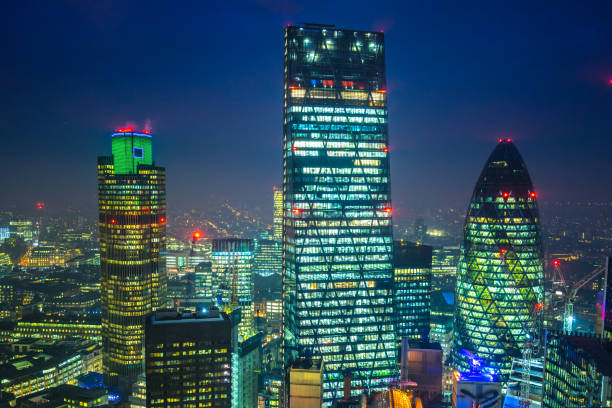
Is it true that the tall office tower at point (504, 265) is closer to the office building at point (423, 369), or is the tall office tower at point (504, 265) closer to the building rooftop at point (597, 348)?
the office building at point (423, 369)

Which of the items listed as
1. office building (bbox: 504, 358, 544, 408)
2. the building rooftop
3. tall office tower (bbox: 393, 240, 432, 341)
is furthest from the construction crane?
the building rooftop

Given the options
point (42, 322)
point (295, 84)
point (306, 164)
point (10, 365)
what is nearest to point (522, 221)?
point (306, 164)

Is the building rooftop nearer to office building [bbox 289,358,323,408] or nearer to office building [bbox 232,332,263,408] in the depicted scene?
office building [bbox 289,358,323,408]

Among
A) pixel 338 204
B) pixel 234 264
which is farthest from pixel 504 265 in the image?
A: pixel 234 264

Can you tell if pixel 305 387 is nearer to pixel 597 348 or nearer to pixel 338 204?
pixel 338 204

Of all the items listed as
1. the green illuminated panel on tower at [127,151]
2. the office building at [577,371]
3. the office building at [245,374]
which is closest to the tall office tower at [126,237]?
the green illuminated panel on tower at [127,151]

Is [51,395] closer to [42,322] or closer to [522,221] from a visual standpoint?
[42,322]

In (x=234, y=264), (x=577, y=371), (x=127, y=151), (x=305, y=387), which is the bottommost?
(x=305, y=387)
